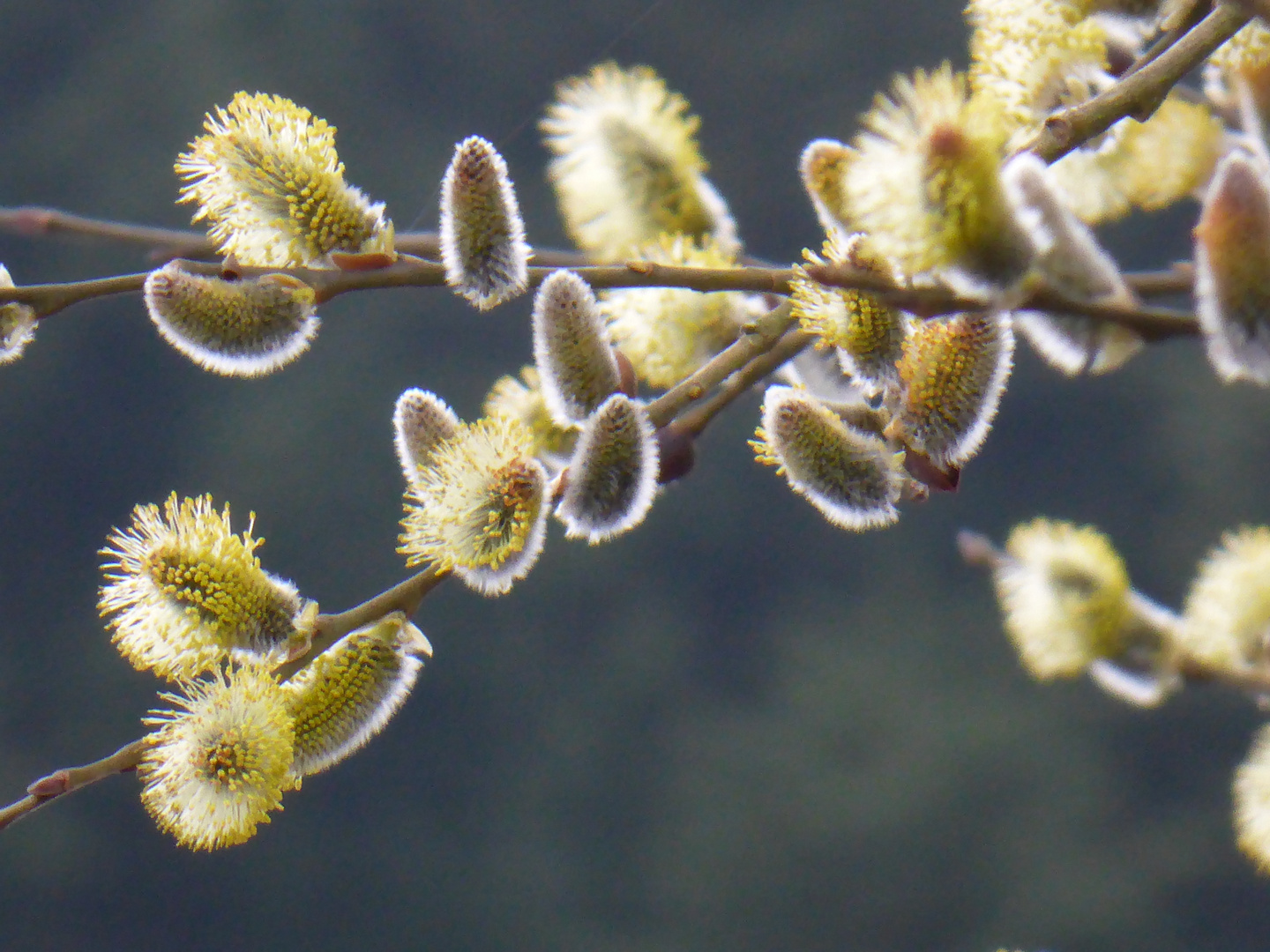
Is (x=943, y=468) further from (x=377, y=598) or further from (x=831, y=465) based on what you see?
(x=377, y=598)

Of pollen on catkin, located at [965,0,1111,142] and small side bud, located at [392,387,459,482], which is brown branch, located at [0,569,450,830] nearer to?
small side bud, located at [392,387,459,482]

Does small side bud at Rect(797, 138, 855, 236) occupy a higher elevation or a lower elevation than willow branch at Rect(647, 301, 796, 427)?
higher

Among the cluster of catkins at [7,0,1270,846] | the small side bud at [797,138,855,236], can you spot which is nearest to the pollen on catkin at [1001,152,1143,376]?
the cluster of catkins at [7,0,1270,846]

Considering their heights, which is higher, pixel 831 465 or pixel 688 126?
pixel 688 126

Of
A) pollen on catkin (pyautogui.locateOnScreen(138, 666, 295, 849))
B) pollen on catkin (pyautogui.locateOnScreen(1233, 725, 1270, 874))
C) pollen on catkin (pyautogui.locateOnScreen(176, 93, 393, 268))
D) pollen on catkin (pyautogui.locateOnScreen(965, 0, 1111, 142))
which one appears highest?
pollen on catkin (pyautogui.locateOnScreen(176, 93, 393, 268))

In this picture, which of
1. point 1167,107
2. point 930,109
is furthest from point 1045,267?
point 1167,107

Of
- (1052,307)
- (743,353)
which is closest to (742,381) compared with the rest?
(743,353)
